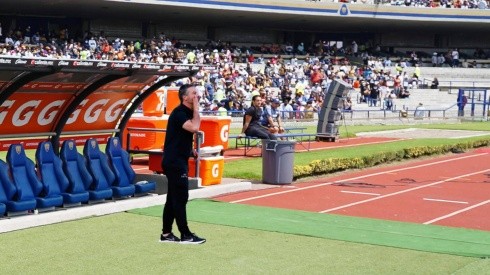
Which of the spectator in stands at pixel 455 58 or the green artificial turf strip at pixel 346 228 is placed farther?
the spectator in stands at pixel 455 58

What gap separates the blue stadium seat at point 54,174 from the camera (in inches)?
499

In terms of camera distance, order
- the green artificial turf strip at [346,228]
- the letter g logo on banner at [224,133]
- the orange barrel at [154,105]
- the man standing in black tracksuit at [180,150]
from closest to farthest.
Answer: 1. the man standing in black tracksuit at [180,150]
2. the green artificial turf strip at [346,228]
3. the letter g logo on banner at [224,133]
4. the orange barrel at [154,105]

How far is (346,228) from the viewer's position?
12156mm

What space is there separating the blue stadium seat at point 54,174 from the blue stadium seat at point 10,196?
2.08 feet

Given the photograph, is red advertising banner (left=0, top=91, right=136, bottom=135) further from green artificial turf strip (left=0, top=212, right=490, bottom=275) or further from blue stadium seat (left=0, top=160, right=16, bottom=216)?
green artificial turf strip (left=0, top=212, right=490, bottom=275)

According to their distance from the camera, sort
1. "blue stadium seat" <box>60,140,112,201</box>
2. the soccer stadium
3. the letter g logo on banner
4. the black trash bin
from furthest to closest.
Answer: the letter g logo on banner → the black trash bin → "blue stadium seat" <box>60,140,112,201</box> → the soccer stadium

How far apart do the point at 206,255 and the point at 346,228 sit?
2945mm

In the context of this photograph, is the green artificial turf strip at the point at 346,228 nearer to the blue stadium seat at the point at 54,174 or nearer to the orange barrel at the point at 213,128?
the blue stadium seat at the point at 54,174

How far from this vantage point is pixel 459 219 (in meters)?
13.8

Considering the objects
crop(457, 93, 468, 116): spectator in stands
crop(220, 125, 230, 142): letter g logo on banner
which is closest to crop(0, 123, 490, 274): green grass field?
crop(220, 125, 230, 142): letter g logo on banner

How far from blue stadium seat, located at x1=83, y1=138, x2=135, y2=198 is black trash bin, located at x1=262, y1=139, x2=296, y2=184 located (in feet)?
13.2

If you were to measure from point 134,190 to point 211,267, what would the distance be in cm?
527

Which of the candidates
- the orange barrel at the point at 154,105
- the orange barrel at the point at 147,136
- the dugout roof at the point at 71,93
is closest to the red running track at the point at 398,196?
the dugout roof at the point at 71,93

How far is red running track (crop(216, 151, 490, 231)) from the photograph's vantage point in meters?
14.1
